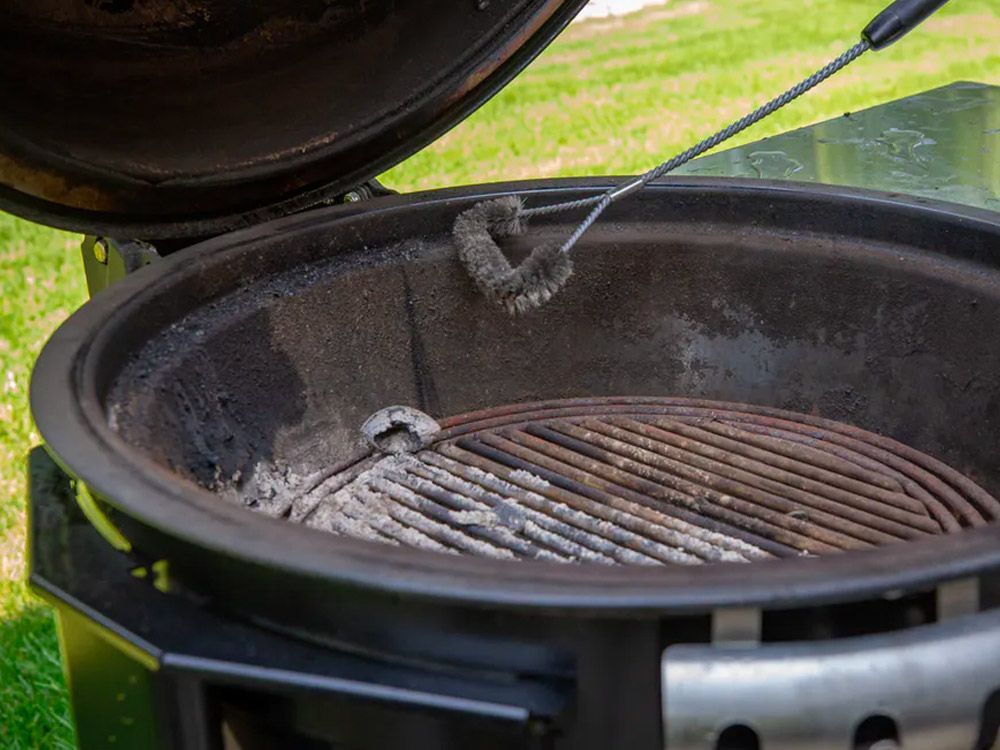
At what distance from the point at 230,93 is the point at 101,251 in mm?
292

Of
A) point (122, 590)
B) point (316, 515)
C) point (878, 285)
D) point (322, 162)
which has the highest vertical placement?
point (322, 162)

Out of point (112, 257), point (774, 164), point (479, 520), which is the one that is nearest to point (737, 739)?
point (479, 520)

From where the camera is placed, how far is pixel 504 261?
1641 mm

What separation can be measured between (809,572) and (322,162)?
111 cm

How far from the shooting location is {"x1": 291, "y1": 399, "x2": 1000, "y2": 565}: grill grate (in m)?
1.49

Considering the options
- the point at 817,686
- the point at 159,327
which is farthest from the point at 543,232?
the point at 817,686

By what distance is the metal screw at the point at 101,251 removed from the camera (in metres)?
1.72

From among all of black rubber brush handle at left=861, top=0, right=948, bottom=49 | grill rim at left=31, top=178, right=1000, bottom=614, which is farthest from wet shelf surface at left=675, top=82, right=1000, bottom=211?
grill rim at left=31, top=178, right=1000, bottom=614

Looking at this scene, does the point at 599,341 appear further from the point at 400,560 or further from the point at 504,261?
the point at 400,560

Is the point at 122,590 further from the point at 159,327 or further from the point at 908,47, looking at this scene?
the point at 908,47

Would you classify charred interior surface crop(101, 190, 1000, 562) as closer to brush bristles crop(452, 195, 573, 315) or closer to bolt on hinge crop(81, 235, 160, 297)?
brush bristles crop(452, 195, 573, 315)

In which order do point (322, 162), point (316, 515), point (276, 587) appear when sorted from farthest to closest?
1. point (322, 162)
2. point (316, 515)
3. point (276, 587)

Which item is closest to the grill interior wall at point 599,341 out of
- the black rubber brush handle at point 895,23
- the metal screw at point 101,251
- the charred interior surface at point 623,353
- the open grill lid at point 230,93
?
the charred interior surface at point 623,353

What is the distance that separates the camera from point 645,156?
4770mm
